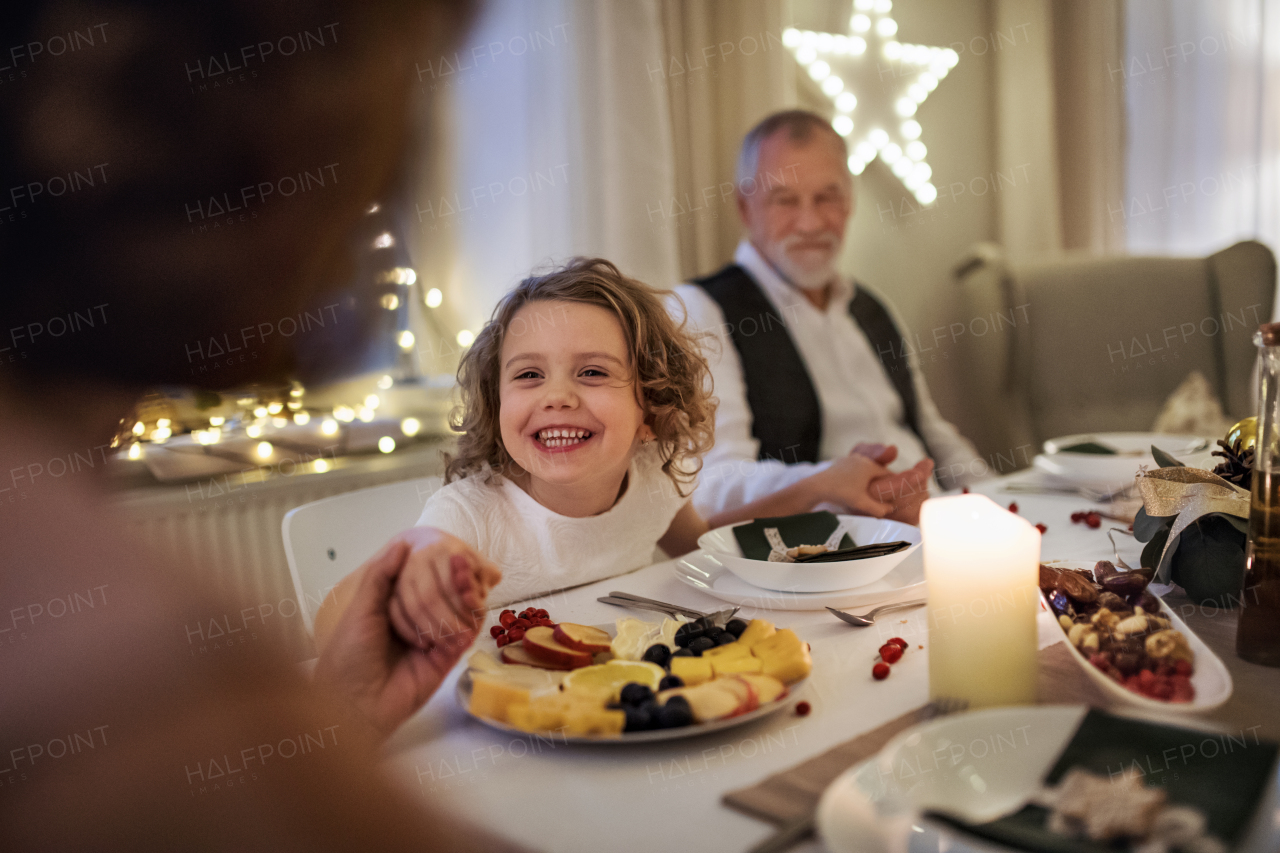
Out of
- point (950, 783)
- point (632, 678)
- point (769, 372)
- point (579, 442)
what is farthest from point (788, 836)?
point (769, 372)

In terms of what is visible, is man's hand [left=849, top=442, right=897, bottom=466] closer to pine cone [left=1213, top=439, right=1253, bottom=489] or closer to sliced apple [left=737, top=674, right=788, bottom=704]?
pine cone [left=1213, top=439, right=1253, bottom=489]

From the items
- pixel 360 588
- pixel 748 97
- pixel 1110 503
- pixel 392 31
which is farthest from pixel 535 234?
pixel 392 31

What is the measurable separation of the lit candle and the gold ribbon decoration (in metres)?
0.28

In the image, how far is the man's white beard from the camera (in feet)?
7.10

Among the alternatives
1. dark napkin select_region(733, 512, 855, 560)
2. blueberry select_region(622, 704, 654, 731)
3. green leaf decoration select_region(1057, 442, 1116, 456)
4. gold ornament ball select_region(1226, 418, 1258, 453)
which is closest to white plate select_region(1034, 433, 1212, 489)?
green leaf decoration select_region(1057, 442, 1116, 456)

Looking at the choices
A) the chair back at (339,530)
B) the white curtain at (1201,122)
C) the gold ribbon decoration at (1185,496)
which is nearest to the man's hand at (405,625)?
the chair back at (339,530)

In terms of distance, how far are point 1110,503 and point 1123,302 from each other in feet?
5.64

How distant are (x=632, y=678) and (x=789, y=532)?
18.0 inches

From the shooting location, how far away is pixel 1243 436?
34.2 inches

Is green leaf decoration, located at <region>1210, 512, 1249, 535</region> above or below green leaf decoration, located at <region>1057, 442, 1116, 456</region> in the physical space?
above

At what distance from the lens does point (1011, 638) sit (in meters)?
0.60

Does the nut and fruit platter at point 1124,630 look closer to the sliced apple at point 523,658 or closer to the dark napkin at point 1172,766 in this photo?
the dark napkin at point 1172,766

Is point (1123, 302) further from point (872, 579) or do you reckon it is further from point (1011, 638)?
point (1011, 638)

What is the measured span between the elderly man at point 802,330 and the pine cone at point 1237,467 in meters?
1.09
